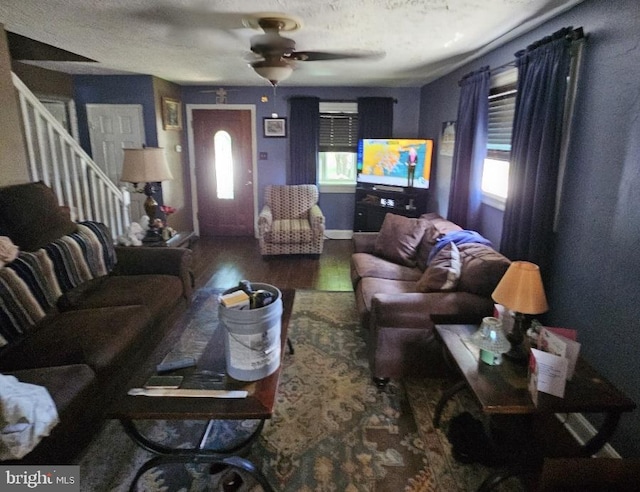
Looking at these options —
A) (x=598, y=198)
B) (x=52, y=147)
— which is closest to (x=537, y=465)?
(x=598, y=198)

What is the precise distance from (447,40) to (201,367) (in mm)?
Answer: 2792

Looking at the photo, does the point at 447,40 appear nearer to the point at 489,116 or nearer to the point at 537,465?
the point at 489,116

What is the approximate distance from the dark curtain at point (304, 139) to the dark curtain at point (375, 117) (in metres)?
0.63

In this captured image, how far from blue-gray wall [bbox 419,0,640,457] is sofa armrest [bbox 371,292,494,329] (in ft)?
1.47

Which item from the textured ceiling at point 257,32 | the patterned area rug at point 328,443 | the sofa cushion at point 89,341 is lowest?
the patterned area rug at point 328,443

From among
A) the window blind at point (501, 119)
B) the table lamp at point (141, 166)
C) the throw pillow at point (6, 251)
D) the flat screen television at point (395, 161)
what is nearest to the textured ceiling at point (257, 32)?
the window blind at point (501, 119)

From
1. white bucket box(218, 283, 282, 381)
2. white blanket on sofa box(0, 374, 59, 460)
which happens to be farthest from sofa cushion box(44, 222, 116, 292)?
white bucket box(218, 283, 282, 381)

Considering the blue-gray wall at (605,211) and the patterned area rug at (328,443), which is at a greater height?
the blue-gray wall at (605,211)

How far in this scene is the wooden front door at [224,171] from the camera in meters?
6.02

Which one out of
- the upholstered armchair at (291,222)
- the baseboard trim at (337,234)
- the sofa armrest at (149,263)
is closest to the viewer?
the sofa armrest at (149,263)

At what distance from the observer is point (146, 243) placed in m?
3.83

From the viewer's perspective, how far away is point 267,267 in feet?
16.3

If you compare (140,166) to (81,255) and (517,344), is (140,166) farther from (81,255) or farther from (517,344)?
(517,344)

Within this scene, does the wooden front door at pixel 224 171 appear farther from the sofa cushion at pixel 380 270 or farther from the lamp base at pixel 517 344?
the lamp base at pixel 517 344
